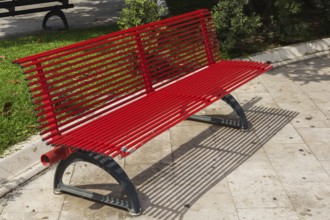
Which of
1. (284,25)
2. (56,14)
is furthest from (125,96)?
(56,14)

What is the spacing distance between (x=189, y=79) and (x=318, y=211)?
219cm

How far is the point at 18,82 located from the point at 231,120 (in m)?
3.30

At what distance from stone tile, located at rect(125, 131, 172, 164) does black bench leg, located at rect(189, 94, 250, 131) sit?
0.71 metres

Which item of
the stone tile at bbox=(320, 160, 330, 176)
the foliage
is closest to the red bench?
the stone tile at bbox=(320, 160, 330, 176)

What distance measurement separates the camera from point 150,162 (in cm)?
505

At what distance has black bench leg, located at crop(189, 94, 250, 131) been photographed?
5.78m

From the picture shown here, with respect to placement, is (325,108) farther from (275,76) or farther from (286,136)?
(275,76)

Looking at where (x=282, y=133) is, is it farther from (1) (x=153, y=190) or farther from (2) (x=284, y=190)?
(1) (x=153, y=190)

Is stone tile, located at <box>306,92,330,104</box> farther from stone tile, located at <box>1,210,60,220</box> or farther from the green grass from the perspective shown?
stone tile, located at <box>1,210,60,220</box>

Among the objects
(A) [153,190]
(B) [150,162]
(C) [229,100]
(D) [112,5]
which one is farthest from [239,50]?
(D) [112,5]

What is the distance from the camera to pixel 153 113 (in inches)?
175

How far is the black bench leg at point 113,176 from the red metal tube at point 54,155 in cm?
7

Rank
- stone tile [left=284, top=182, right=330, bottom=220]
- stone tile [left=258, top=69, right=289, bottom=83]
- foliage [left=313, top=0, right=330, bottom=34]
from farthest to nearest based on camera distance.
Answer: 1. foliage [left=313, top=0, right=330, bottom=34]
2. stone tile [left=258, top=69, right=289, bottom=83]
3. stone tile [left=284, top=182, right=330, bottom=220]

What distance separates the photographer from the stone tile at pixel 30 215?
411cm
